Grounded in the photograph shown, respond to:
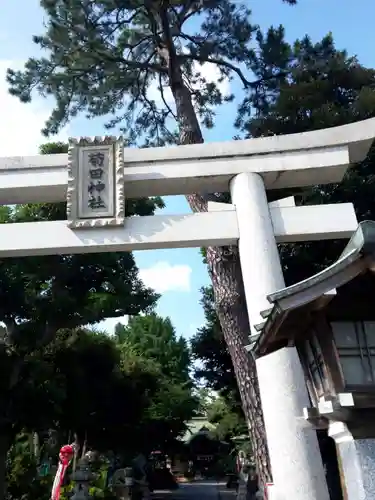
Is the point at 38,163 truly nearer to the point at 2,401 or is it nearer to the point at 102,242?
the point at 102,242

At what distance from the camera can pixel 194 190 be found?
6.23m

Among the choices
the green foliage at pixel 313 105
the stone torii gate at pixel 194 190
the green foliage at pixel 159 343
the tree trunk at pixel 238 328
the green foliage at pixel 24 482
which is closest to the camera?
the stone torii gate at pixel 194 190

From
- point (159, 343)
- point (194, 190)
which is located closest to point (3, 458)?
point (194, 190)

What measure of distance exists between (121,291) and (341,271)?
10.6 meters

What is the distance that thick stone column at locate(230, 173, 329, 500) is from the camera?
14.6ft

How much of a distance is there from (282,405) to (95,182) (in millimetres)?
3246

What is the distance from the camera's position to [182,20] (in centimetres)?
1053

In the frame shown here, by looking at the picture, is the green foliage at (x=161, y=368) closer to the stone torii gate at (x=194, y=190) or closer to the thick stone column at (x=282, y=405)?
the stone torii gate at (x=194, y=190)

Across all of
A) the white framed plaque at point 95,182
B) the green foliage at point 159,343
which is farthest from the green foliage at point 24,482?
the green foliage at point 159,343

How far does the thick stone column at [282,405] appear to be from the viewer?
445 cm

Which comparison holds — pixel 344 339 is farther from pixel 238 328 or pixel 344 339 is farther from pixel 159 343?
pixel 159 343

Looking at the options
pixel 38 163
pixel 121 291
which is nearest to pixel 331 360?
pixel 38 163

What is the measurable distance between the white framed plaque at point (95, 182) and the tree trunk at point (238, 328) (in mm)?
2174

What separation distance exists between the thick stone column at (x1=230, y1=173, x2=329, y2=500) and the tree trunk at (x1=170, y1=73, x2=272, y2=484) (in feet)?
5.45
